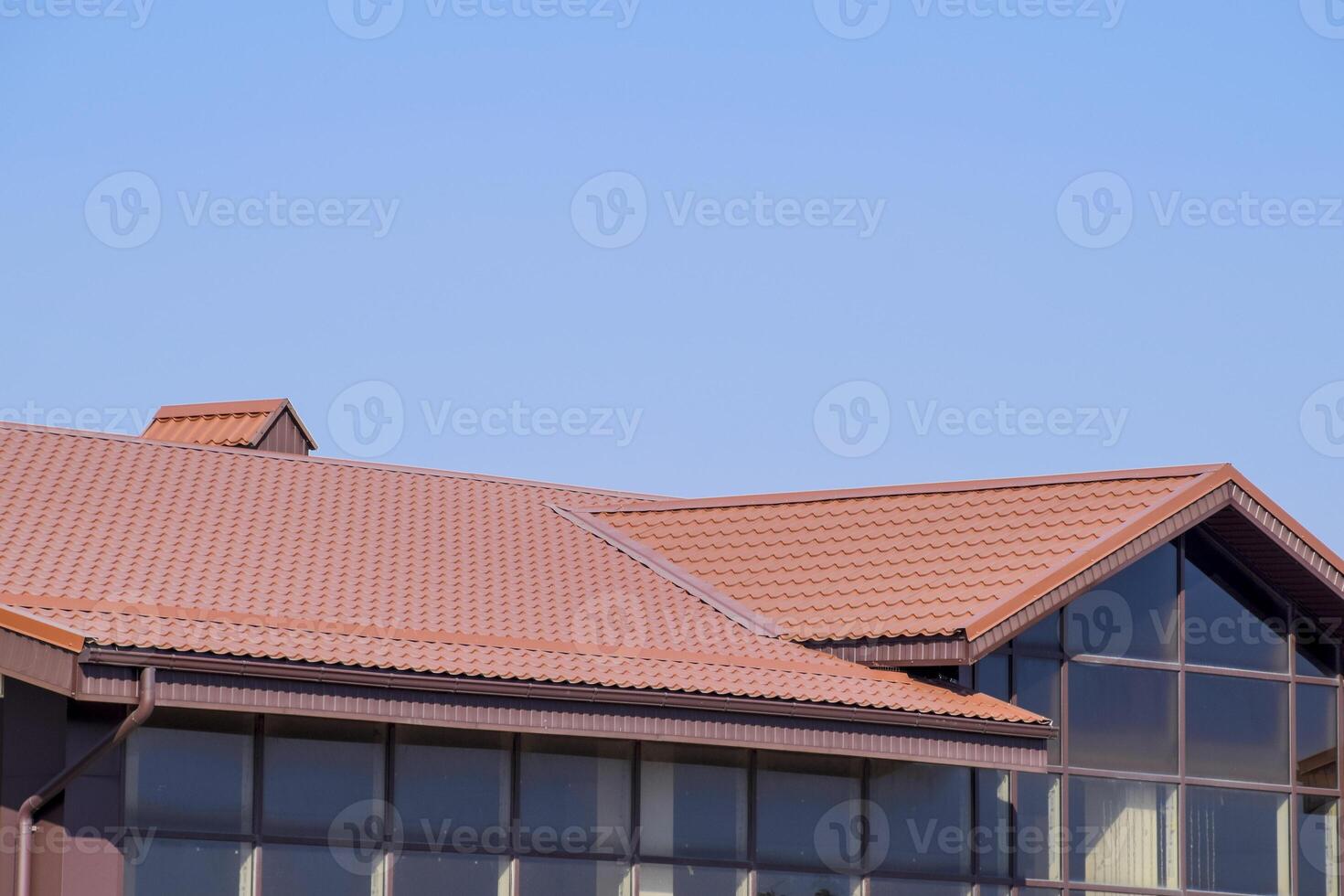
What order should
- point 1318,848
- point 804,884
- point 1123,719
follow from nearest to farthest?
point 804,884, point 1123,719, point 1318,848

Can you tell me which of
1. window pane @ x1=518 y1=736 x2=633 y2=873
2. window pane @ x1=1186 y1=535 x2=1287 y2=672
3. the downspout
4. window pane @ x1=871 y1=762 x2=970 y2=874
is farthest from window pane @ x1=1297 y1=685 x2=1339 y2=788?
the downspout

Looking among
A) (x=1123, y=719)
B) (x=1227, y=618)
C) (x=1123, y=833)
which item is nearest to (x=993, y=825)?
(x=1123, y=833)

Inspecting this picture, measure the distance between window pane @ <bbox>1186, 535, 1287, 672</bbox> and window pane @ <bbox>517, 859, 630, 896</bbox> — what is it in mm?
6680

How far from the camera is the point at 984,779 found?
62.3ft

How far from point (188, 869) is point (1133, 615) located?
9522mm

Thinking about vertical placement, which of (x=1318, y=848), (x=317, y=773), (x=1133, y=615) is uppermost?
(x=1133, y=615)

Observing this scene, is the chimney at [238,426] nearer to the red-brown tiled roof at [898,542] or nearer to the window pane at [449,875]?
the red-brown tiled roof at [898,542]

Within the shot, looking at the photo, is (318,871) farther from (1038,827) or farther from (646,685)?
(1038,827)

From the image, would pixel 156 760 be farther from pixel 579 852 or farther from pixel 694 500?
pixel 694 500

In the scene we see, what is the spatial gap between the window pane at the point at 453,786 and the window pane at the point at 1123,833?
5.87 metres

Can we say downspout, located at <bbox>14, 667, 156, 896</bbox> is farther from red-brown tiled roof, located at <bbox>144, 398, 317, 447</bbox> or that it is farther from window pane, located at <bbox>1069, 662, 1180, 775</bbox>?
red-brown tiled roof, located at <bbox>144, 398, 317, 447</bbox>

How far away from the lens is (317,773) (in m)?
15.9

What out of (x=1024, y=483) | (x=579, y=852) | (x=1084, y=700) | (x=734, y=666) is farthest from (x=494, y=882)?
(x=1024, y=483)

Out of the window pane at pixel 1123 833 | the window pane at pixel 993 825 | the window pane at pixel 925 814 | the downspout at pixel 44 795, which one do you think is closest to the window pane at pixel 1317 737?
the window pane at pixel 1123 833
